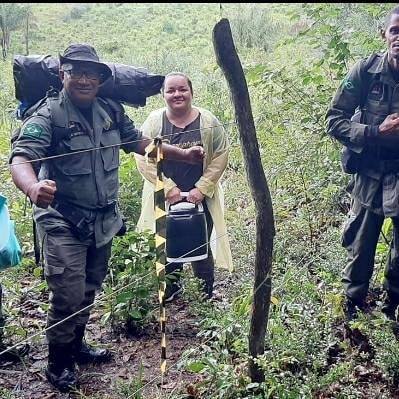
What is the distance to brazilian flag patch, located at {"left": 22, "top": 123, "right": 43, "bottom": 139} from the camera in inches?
128

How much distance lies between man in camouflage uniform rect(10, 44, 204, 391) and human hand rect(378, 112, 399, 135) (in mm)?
1485

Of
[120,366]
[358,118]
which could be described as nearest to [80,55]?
[358,118]

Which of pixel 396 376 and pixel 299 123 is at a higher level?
pixel 299 123

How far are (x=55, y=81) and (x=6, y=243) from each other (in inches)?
42.6

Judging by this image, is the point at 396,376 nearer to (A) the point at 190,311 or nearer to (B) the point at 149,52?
(A) the point at 190,311

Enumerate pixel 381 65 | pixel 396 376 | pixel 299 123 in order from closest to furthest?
pixel 396 376
pixel 381 65
pixel 299 123

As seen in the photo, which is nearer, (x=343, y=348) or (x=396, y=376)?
(x=396, y=376)

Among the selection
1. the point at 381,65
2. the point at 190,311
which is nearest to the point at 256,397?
the point at 190,311

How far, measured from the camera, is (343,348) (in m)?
3.60

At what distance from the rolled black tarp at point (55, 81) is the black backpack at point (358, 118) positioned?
1.33m

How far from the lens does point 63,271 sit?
351 cm

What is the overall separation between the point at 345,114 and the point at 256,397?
1.86 meters

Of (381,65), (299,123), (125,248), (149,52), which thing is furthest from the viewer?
(149,52)

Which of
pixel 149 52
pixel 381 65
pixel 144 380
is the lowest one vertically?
pixel 144 380
